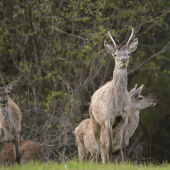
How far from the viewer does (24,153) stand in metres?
10.6

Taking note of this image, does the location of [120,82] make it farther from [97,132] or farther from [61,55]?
[61,55]

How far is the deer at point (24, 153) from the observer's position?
10.6 metres

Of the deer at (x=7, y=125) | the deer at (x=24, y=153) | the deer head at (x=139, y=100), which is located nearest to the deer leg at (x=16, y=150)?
the deer at (x=7, y=125)

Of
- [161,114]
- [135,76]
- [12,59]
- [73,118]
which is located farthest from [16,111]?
[161,114]

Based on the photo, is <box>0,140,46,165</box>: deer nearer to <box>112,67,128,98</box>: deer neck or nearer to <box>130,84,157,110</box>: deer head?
<box>130,84,157,110</box>: deer head

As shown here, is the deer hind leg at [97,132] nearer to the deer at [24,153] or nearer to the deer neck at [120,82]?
the deer neck at [120,82]

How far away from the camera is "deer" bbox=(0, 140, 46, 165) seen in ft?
34.7

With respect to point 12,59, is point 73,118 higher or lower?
lower

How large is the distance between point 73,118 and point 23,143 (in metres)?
3.06

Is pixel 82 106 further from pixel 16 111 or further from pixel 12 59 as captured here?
pixel 16 111

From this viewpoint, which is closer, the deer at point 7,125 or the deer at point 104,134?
the deer at point 7,125

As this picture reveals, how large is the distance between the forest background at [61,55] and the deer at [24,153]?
7.05 ft

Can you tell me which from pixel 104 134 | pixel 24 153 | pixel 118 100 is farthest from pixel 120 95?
pixel 24 153

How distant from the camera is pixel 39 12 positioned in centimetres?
1347
